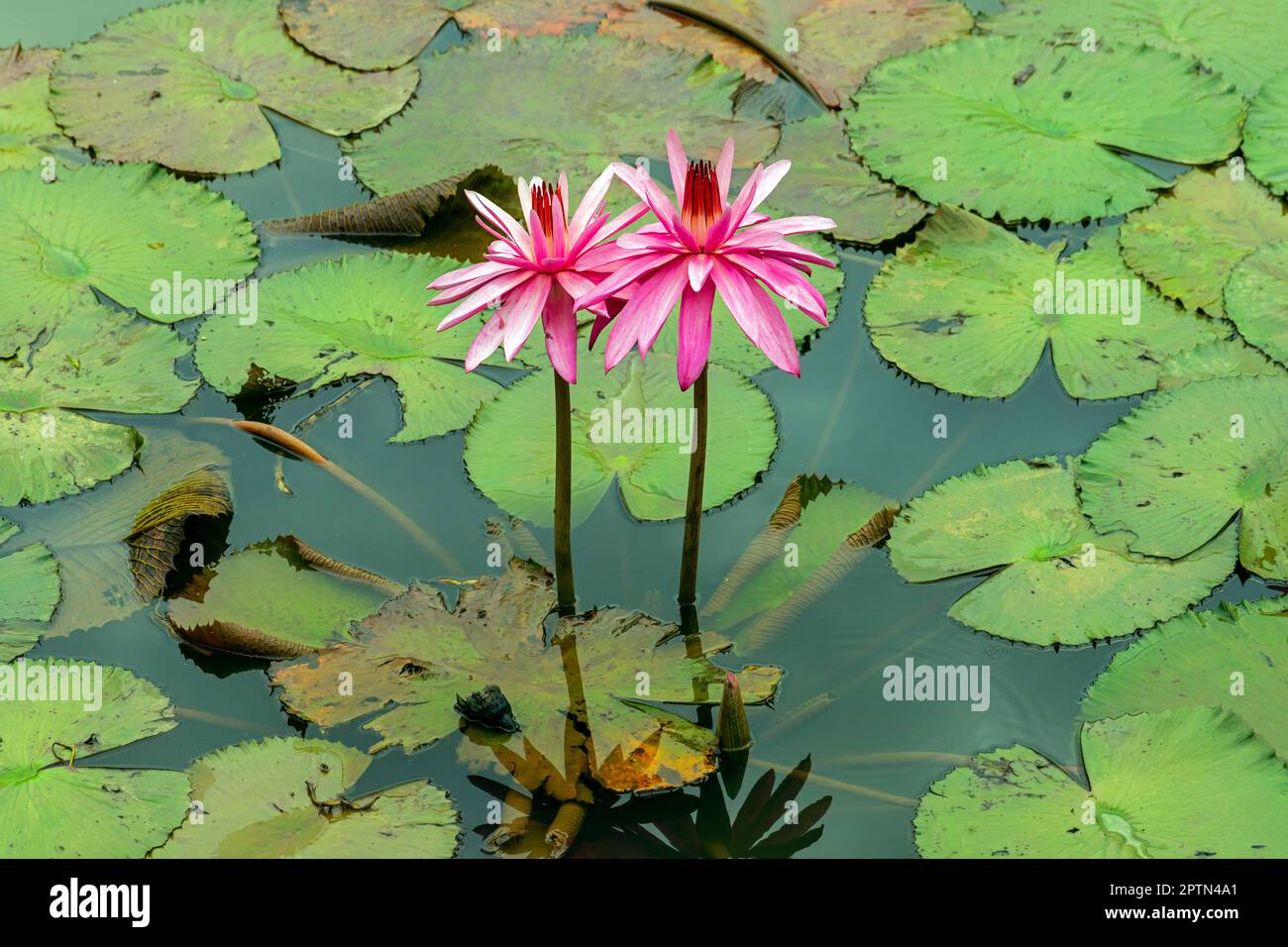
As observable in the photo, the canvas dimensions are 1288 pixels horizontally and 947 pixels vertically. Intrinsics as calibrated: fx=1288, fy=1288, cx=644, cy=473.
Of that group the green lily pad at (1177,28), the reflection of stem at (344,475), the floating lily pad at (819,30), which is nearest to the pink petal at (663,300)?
the reflection of stem at (344,475)

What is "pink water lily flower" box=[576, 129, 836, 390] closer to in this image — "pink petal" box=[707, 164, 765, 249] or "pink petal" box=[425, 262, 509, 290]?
"pink petal" box=[707, 164, 765, 249]

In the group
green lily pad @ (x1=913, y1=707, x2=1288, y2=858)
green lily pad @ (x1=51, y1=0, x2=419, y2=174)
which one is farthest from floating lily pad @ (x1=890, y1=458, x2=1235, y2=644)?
green lily pad @ (x1=51, y1=0, x2=419, y2=174)

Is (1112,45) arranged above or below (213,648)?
above

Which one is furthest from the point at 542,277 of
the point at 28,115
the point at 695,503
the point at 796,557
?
the point at 28,115

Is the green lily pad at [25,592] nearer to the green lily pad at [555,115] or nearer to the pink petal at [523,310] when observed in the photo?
the pink petal at [523,310]
